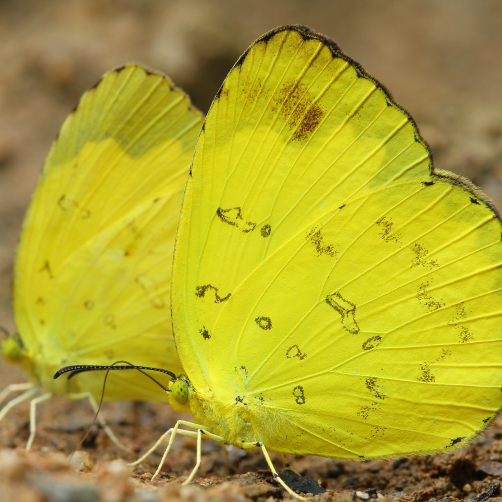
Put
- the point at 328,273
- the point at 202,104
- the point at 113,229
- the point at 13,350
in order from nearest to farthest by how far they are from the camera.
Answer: the point at 328,273
the point at 113,229
the point at 13,350
the point at 202,104

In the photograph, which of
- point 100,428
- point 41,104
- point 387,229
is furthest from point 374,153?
point 41,104

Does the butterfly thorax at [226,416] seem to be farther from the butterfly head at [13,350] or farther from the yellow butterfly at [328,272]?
the butterfly head at [13,350]

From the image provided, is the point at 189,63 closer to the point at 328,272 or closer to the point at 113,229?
the point at 113,229

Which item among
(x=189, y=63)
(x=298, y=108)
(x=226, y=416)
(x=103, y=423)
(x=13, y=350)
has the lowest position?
(x=103, y=423)

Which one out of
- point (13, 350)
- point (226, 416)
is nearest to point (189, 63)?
point (13, 350)

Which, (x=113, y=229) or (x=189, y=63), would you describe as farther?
(x=189, y=63)

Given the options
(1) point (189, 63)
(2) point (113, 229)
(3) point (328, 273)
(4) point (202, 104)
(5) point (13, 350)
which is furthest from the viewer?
(4) point (202, 104)

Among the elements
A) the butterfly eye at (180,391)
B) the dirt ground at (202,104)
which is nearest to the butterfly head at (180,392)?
the butterfly eye at (180,391)
